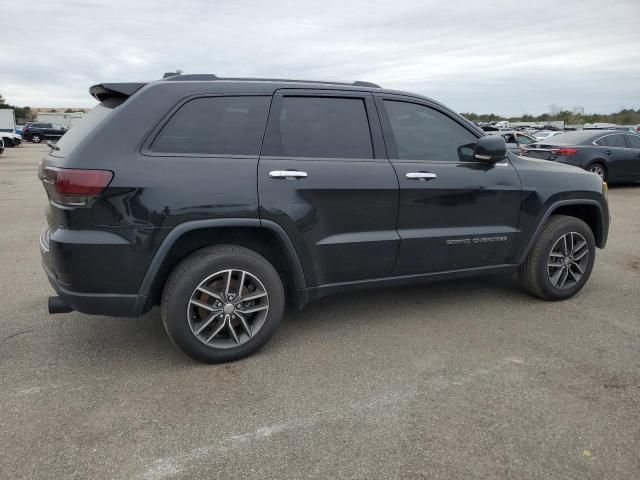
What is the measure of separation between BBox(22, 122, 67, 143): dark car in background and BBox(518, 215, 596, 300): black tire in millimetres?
43762

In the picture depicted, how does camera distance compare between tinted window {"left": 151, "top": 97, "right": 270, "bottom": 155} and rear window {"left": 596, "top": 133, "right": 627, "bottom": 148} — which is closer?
tinted window {"left": 151, "top": 97, "right": 270, "bottom": 155}

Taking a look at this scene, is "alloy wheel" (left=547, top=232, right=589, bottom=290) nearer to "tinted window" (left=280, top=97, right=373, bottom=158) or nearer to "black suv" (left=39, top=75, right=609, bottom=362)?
"black suv" (left=39, top=75, right=609, bottom=362)

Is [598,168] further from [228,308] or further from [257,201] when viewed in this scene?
[228,308]

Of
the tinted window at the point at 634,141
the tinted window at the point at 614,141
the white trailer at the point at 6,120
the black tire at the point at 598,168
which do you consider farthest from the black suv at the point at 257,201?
the white trailer at the point at 6,120

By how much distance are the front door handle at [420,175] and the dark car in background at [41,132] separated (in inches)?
1719

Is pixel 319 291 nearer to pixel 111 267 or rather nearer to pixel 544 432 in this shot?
pixel 111 267

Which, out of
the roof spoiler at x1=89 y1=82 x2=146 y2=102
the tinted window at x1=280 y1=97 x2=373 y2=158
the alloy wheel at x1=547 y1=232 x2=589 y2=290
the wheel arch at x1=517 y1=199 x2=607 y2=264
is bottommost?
the alloy wheel at x1=547 y1=232 x2=589 y2=290

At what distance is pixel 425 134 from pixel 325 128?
0.85m

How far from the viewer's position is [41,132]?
41.4 m

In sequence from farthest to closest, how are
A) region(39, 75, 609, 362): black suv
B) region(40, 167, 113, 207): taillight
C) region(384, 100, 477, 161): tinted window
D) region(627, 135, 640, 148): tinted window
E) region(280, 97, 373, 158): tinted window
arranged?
region(627, 135, 640, 148): tinted window, region(384, 100, 477, 161): tinted window, region(280, 97, 373, 158): tinted window, region(39, 75, 609, 362): black suv, region(40, 167, 113, 207): taillight

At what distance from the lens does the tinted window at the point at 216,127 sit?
3172 millimetres

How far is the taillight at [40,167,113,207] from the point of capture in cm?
291

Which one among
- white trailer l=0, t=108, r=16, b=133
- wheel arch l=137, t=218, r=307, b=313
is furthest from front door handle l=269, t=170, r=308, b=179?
white trailer l=0, t=108, r=16, b=133

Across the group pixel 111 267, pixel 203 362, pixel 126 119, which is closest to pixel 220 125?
pixel 126 119
